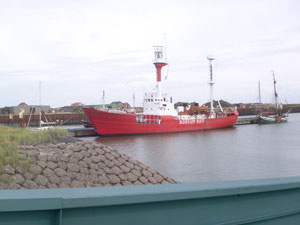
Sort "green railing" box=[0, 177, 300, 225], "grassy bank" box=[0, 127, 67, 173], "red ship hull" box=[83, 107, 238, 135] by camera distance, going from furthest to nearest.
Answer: "red ship hull" box=[83, 107, 238, 135]
"grassy bank" box=[0, 127, 67, 173]
"green railing" box=[0, 177, 300, 225]

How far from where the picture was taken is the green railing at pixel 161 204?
4.13 ft

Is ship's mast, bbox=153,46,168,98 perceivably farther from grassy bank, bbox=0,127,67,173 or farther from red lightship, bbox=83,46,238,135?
grassy bank, bbox=0,127,67,173

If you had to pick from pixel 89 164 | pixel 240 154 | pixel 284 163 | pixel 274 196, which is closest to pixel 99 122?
pixel 240 154

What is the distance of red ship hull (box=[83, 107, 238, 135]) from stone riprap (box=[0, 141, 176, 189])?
21551mm

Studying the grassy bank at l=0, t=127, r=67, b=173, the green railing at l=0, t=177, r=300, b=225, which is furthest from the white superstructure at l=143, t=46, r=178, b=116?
the green railing at l=0, t=177, r=300, b=225

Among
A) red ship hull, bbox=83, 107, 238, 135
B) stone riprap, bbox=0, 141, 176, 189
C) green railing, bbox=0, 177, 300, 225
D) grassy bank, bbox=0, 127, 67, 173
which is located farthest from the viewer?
red ship hull, bbox=83, 107, 238, 135

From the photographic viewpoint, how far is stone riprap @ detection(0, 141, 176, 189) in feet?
16.3

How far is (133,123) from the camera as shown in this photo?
29.6 metres

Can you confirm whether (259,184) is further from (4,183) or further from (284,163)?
(284,163)

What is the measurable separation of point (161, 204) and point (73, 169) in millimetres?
4734

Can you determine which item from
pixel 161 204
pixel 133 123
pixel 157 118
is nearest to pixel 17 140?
pixel 161 204

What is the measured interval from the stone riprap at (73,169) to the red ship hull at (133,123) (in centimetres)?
2155

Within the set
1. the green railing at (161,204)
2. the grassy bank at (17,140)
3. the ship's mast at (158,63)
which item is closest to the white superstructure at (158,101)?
the ship's mast at (158,63)

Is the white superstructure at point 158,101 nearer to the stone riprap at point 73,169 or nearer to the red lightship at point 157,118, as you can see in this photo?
the red lightship at point 157,118
